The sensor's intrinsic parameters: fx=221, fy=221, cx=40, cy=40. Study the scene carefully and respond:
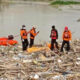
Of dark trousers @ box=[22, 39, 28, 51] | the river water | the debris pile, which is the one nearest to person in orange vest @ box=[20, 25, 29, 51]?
dark trousers @ box=[22, 39, 28, 51]

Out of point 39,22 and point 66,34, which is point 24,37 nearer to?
point 66,34

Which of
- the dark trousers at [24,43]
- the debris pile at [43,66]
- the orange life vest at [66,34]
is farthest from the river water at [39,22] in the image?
the debris pile at [43,66]

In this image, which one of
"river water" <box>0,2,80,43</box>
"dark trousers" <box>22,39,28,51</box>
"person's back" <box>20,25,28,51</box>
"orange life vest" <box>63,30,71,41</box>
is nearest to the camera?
"orange life vest" <box>63,30,71,41</box>

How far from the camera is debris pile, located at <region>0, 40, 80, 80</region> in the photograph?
30.5 ft

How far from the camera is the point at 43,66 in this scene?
10453 mm

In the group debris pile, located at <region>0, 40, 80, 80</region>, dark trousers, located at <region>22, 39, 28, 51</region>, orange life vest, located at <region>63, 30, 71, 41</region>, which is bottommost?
debris pile, located at <region>0, 40, 80, 80</region>

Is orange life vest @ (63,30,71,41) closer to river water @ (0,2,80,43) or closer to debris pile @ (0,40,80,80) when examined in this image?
debris pile @ (0,40,80,80)

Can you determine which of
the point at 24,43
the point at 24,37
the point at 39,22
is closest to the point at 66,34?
the point at 24,37

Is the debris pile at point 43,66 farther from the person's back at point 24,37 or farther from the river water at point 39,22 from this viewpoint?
the river water at point 39,22

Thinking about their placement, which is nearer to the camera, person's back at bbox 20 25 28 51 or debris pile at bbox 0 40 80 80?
debris pile at bbox 0 40 80 80

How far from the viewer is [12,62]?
10742mm

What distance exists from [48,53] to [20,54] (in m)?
1.81

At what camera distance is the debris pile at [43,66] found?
930 cm

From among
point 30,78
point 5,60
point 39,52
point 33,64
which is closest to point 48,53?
point 39,52
